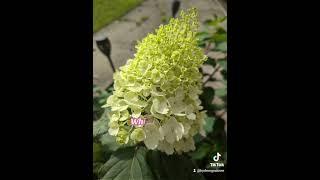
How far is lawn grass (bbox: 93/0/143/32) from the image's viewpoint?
4.74 ft

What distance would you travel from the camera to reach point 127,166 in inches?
48.1

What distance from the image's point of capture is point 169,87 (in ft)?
3.85

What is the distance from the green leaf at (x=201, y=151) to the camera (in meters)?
1.55

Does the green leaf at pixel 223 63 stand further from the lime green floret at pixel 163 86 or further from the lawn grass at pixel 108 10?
the lime green floret at pixel 163 86

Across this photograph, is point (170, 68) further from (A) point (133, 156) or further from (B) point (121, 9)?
(B) point (121, 9)

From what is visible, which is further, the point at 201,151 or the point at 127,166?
the point at 201,151

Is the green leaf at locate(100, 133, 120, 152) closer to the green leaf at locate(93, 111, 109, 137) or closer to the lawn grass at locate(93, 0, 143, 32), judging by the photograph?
the green leaf at locate(93, 111, 109, 137)

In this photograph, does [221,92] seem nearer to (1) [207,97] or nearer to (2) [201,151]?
(1) [207,97]

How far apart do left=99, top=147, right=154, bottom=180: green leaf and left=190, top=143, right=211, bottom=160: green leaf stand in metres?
0.33

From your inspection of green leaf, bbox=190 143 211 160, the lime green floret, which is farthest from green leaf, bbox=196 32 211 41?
the lime green floret

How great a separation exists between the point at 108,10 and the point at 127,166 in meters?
0.58

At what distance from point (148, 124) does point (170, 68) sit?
0.15m

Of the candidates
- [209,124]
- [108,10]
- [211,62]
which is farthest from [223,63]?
[108,10]

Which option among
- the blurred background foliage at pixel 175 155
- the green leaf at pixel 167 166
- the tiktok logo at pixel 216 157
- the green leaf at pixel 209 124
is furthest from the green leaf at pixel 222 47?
the green leaf at pixel 167 166
